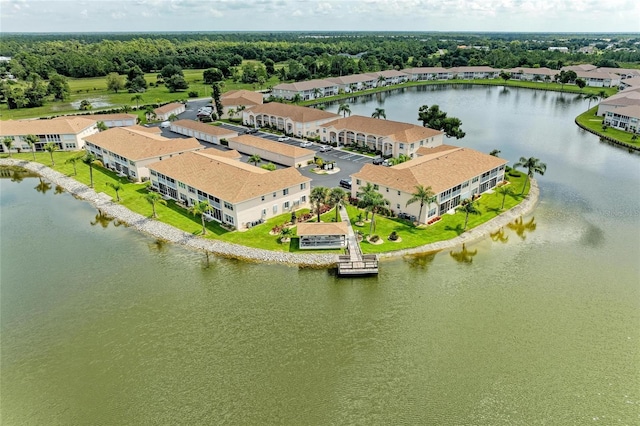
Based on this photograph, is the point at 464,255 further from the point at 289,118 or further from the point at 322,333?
the point at 289,118

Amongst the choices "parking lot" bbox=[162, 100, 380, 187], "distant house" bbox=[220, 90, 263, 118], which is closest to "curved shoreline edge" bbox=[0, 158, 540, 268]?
"parking lot" bbox=[162, 100, 380, 187]

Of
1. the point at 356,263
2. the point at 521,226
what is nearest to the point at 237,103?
the point at 521,226

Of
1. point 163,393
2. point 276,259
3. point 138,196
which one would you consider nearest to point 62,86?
point 138,196

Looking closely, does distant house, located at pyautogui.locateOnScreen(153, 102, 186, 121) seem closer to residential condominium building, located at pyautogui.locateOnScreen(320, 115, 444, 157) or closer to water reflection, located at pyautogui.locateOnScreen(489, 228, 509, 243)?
residential condominium building, located at pyautogui.locateOnScreen(320, 115, 444, 157)

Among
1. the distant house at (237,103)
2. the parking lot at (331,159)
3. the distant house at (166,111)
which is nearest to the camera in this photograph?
the parking lot at (331,159)

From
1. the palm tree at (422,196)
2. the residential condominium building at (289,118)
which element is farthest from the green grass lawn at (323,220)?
the residential condominium building at (289,118)

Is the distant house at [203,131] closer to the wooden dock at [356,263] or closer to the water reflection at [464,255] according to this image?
the wooden dock at [356,263]
